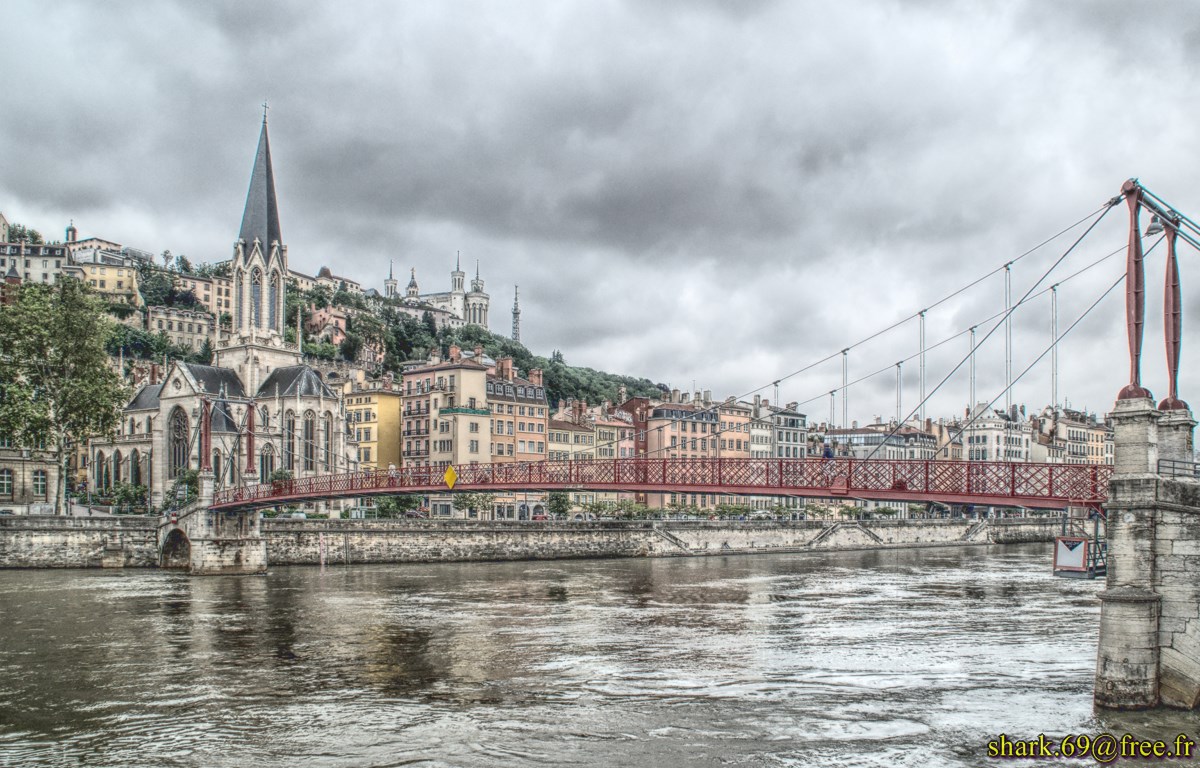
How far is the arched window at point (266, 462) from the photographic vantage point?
64.4 meters

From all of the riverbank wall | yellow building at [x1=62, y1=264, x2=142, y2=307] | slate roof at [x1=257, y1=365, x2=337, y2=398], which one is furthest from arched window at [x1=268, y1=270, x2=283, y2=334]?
yellow building at [x1=62, y1=264, x2=142, y2=307]

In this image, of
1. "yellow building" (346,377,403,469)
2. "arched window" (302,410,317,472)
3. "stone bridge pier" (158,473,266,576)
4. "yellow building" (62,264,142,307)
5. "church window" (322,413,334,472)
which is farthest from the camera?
"yellow building" (62,264,142,307)

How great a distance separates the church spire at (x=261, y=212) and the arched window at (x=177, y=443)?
13.0 metres

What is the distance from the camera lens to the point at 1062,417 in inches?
4510

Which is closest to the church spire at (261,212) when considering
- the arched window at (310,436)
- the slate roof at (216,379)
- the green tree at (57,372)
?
the slate roof at (216,379)

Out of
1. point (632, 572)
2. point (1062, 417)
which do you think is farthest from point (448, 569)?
point (1062, 417)

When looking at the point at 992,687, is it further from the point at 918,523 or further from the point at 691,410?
the point at 691,410

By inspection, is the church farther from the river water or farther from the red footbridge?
the red footbridge

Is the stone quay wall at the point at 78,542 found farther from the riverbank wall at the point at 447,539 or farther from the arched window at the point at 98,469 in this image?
the arched window at the point at 98,469

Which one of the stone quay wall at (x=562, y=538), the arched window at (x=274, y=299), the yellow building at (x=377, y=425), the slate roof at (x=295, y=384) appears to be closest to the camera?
the stone quay wall at (x=562, y=538)

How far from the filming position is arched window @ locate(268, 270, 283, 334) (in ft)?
237

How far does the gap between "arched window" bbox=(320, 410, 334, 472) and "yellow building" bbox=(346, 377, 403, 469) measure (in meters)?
8.84

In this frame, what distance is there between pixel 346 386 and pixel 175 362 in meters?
16.9

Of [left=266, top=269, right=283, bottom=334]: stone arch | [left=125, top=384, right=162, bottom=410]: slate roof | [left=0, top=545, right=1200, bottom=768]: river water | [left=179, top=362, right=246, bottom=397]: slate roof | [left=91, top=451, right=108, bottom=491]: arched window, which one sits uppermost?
[left=266, top=269, right=283, bottom=334]: stone arch
